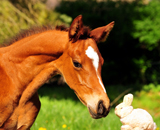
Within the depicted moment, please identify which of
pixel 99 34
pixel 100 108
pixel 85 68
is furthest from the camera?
pixel 99 34

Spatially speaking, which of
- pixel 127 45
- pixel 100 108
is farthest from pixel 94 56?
pixel 127 45

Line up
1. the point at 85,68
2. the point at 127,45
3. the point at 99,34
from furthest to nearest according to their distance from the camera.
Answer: the point at 127,45 < the point at 99,34 < the point at 85,68

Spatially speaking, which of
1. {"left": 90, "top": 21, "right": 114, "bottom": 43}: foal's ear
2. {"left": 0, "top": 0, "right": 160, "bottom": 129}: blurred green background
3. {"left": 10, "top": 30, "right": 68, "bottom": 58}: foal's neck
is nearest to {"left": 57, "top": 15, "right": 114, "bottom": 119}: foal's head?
{"left": 90, "top": 21, "right": 114, "bottom": 43}: foal's ear

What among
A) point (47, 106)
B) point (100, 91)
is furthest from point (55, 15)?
point (100, 91)

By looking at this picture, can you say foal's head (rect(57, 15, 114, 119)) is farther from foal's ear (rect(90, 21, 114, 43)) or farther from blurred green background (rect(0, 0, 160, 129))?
blurred green background (rect(0, 0, 160, 129))

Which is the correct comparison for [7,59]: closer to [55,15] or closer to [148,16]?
[55,15]

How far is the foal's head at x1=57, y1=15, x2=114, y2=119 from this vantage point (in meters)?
2.39

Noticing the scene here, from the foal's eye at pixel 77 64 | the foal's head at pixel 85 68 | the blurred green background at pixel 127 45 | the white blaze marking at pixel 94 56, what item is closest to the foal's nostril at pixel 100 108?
the foal's head at pixel 85 68

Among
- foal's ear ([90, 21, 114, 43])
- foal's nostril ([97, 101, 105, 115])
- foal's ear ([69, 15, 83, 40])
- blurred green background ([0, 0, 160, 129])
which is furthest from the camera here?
blurred green background ([0, 0, 160, 129])

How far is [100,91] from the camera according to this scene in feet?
7.89

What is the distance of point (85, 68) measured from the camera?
2.48 m

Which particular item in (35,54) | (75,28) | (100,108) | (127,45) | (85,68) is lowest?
(127,45)

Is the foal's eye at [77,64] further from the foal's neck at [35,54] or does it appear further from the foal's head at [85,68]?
the foal's neck at [35,54]

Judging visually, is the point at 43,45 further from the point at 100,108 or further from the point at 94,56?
the point at 100,108
